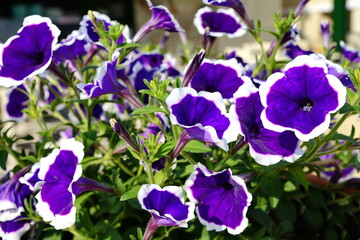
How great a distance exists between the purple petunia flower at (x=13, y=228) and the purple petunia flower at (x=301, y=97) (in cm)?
59

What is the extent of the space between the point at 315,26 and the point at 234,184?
4919mm

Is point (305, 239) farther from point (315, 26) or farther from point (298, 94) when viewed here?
point (315, 26)

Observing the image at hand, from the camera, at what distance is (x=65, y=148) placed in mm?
838

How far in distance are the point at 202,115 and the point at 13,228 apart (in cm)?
52

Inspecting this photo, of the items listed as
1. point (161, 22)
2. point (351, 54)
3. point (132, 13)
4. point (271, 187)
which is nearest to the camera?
point (271, 187)

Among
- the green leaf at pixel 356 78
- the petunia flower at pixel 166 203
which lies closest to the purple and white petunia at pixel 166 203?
the petunia flower at pixel 166 203

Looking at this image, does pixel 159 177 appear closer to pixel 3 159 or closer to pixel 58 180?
pixel 58 180

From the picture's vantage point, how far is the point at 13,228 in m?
1.04

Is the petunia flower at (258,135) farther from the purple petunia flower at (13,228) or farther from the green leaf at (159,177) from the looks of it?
the purple petunia flower at (13,228)

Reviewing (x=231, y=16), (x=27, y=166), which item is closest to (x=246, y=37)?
(x=231, y=16)

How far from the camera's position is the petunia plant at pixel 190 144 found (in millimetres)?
753

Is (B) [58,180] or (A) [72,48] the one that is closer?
(B) [58,180]

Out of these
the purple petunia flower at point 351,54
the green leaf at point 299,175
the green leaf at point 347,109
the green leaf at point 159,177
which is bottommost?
the green leaf at point 299,175

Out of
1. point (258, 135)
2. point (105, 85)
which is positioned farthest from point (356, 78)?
point (105, 85)
